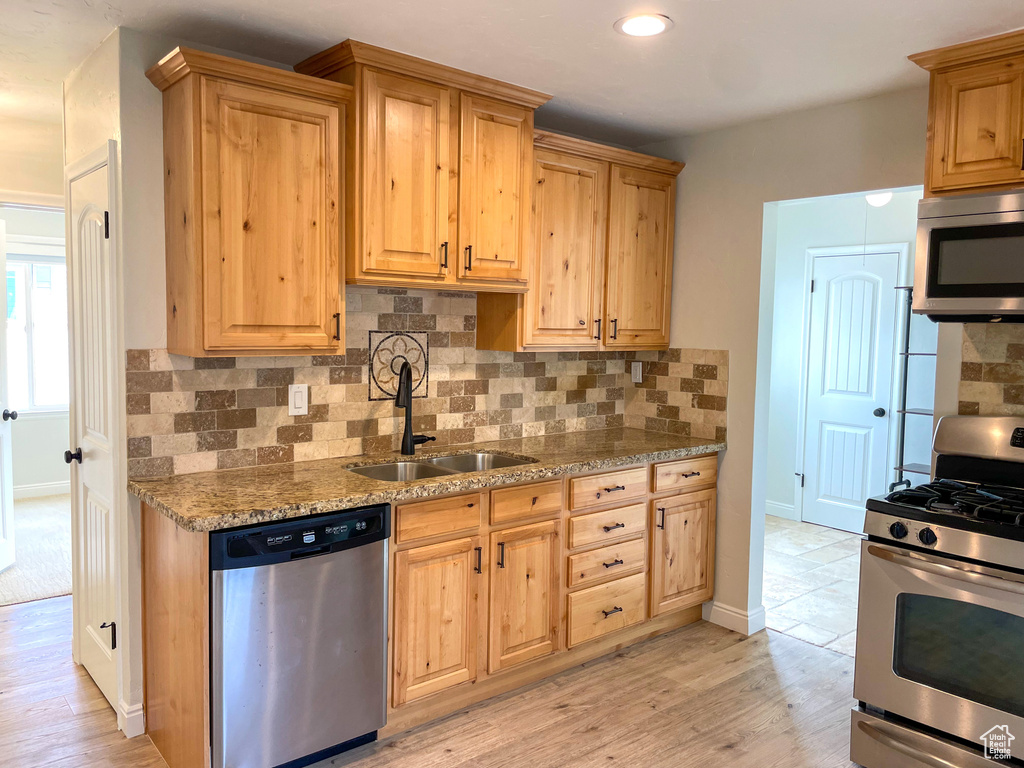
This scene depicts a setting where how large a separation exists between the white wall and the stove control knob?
3.80 feet

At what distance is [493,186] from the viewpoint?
3.11 metres

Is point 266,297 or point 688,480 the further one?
point 688,480

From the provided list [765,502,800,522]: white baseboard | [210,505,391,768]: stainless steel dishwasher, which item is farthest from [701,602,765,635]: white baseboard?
[765,502,800,522]: white baseboard

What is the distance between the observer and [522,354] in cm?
381

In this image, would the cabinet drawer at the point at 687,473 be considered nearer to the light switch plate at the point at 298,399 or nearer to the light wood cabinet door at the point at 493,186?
the light wood cabinet door at the point at 493,186

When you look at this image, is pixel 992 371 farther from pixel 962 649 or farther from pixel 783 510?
pixel 783 510

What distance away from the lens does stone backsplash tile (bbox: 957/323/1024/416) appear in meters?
2.80

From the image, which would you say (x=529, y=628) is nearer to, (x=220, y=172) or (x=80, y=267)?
(x=220, y=172)

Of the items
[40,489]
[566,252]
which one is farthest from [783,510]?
[40,489]

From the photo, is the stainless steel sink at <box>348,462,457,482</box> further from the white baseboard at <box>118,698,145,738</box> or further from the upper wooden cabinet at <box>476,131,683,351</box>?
the white baseboard at <box>118,698,145,738</box>

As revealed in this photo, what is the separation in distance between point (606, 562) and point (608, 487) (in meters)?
0.34

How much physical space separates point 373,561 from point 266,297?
0.97 metres

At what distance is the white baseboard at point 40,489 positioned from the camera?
6.07 meters

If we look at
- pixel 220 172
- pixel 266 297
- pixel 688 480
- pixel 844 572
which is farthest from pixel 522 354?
pixel 844 572
